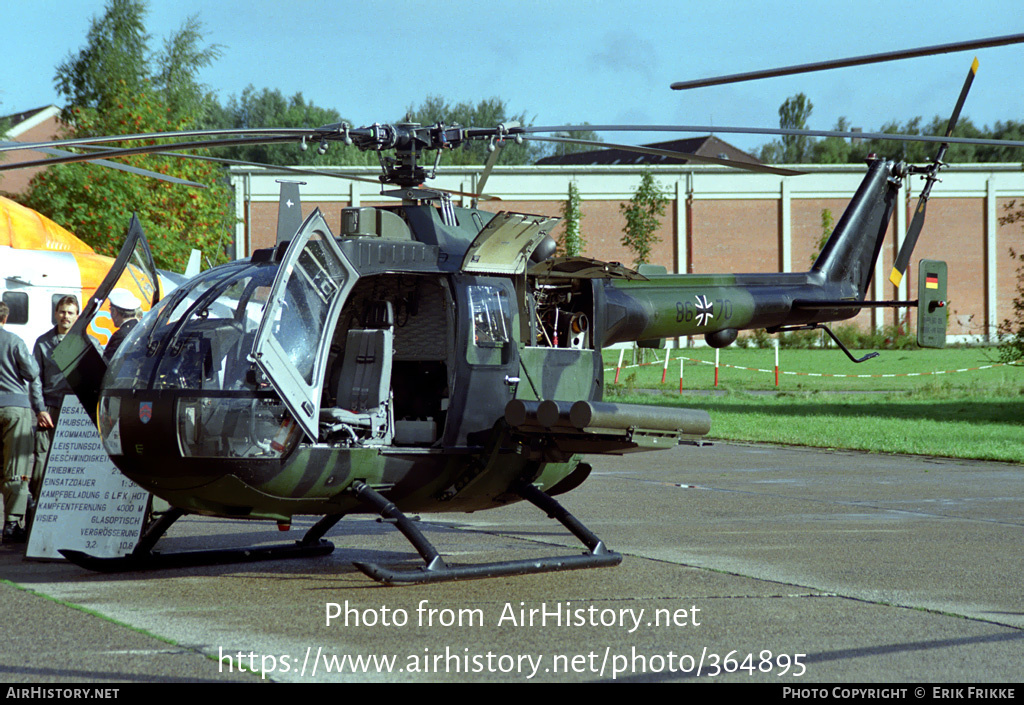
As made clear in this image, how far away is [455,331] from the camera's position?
7.89m

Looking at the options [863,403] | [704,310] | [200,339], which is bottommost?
[863,403]

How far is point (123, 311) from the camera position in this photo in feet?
30.3

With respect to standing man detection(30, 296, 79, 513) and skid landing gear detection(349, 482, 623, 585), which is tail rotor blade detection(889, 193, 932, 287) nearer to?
skid landing gear detection(349, 482, 623, 585)

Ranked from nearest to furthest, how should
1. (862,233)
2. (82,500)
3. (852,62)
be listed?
(852,62), (82,500), (862,233)

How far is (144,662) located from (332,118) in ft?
295

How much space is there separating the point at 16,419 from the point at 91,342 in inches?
64.6

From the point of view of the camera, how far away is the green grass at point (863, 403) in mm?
17938

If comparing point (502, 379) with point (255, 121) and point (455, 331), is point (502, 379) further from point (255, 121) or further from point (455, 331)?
point (255, 121)

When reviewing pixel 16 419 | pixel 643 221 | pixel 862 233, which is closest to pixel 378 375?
pixel 16 419

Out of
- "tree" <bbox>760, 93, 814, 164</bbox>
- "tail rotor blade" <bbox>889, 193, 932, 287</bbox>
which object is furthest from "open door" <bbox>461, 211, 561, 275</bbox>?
"tree" <bbox>760, 93, 814, 164</bbox>

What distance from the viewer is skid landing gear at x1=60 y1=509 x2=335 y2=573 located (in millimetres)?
7906

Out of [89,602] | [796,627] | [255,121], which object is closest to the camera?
[796,627]

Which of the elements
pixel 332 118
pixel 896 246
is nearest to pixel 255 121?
pixel 332 118

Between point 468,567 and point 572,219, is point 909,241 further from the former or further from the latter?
point 572,219
